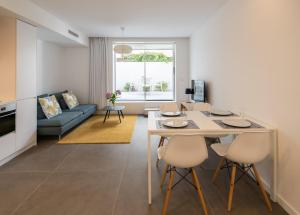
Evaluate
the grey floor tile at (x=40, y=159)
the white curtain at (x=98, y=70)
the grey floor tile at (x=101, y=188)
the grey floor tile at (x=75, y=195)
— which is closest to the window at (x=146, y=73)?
the white curtain at (x=98, y=70)

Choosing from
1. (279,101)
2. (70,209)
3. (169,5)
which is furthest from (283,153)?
(169,5)

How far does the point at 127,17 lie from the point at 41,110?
285cm

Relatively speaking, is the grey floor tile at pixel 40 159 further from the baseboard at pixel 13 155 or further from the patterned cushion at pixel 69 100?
the patterned cushion at pixel 69 100

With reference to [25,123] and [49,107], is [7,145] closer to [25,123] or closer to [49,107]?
[25,123]

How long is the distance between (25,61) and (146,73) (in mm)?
4393

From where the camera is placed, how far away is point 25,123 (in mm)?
3703

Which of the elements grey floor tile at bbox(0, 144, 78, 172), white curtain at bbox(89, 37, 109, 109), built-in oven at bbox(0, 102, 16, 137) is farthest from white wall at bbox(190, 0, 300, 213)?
Result: white curtain at bbox(89, 37, 109, 109)

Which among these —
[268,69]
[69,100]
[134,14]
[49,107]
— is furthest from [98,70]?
[268,69]

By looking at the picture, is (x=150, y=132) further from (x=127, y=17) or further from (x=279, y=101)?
(x=127, y=17)

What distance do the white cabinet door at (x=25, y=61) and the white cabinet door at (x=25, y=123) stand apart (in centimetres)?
14

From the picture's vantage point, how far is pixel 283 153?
2.13 meters

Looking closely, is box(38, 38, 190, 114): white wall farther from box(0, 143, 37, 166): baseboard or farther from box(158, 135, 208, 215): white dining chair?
box(158, 135, 208, 215): white dining chair

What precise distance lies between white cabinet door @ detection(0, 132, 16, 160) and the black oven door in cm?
8

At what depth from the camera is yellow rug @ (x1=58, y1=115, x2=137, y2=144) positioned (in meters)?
4.35
